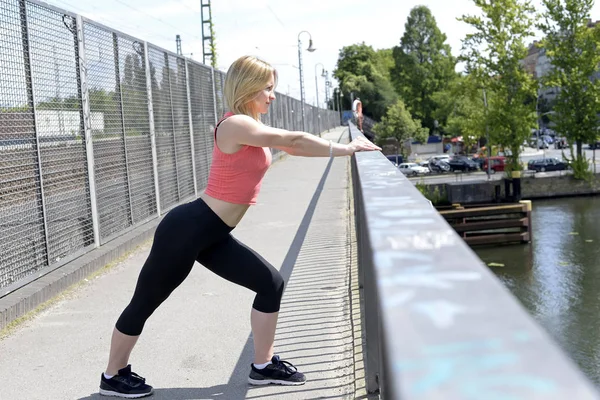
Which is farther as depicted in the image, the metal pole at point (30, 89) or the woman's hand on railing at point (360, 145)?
the metal pole at point (30, 89)

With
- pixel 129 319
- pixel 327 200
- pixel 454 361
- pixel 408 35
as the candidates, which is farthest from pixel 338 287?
pixel 408 35

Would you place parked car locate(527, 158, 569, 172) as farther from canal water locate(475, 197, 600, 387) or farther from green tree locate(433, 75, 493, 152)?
canal water locate(475, 197, 600, 387)

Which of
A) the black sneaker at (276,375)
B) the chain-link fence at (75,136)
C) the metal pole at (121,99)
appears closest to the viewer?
the black sneaker at (276,375)

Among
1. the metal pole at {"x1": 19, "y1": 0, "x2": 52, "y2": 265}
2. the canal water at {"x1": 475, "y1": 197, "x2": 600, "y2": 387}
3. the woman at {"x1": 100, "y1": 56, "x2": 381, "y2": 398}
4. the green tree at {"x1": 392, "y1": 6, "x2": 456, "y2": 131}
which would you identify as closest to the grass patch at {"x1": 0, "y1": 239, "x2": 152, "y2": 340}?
the metal pole at {"x1": 19, "y1": 0, "x2": 52, "y2": 265}

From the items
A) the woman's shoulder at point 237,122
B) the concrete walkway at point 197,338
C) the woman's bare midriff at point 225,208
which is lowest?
the concrete walkway at point 197,338

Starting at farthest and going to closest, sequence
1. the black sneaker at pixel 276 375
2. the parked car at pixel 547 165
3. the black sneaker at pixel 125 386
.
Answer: the parked car at pixel 547 165 → the black sneaker at pixel 276 375 → the black sneaker at pixel 125 386

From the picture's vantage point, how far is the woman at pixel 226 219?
3.86 m

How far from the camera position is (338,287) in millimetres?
6684

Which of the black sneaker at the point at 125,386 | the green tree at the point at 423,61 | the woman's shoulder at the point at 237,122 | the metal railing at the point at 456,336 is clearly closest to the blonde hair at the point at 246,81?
the woman's shoulder at the point at 237,122

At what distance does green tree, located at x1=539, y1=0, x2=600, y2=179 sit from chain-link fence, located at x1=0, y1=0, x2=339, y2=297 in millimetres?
55658

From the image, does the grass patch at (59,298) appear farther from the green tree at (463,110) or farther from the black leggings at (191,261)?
the green tree at (463,110)

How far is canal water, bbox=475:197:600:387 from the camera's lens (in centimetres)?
2522

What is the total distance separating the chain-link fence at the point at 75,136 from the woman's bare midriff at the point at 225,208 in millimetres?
2708

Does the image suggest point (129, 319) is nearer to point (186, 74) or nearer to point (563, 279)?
point (186, 74)
